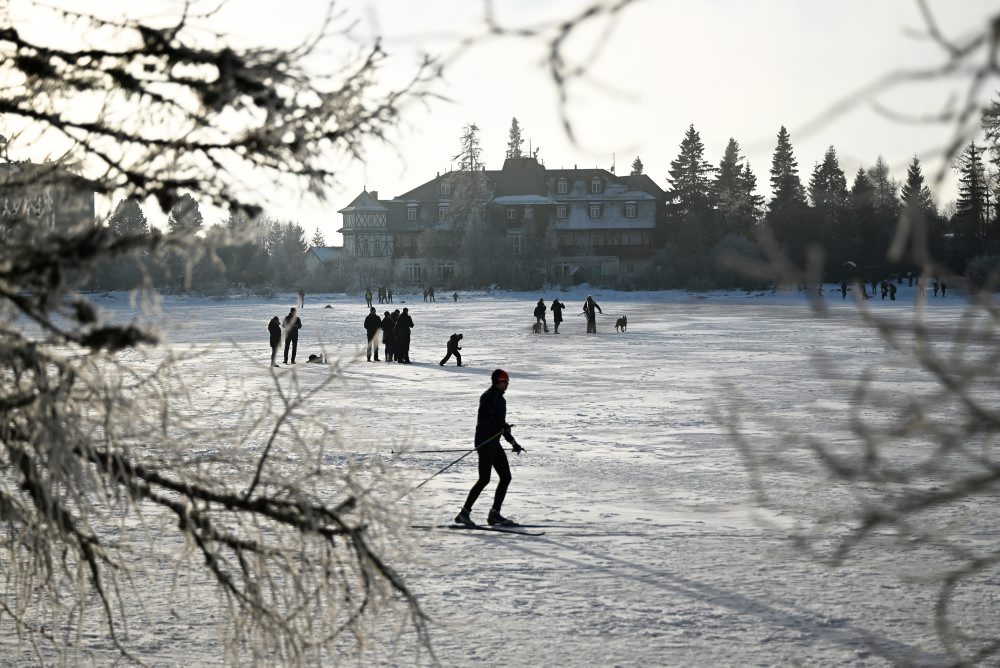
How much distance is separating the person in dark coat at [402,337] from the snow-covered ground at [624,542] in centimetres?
544

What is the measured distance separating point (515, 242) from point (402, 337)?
6928 cm

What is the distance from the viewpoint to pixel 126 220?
5.45 m

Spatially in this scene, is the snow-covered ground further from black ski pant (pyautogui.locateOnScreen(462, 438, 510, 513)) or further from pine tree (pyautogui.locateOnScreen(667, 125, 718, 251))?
pine tree (pyautogui.locateOnScreen(667, 125, 718, 251))

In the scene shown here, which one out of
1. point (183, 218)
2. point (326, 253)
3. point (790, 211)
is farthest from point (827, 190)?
point (183, 218)

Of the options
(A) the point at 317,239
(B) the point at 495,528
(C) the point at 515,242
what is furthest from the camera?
(A) the point at 317,239

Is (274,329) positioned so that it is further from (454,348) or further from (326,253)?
(326,253)

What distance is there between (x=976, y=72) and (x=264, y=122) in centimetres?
370

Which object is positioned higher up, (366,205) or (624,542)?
(366,205)

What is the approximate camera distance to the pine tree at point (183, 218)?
186 inches

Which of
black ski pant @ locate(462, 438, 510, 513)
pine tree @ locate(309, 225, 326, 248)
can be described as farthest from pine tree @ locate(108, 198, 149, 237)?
pine tree @ locate(309, 225, 326, 248)

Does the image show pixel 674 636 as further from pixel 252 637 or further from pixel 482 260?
pixel 482 260

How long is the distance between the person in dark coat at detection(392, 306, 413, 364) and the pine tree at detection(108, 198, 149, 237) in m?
23.0

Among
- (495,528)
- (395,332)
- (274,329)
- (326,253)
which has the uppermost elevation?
(326,253)

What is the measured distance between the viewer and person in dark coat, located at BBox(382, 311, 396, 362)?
Result: 28.9 m
